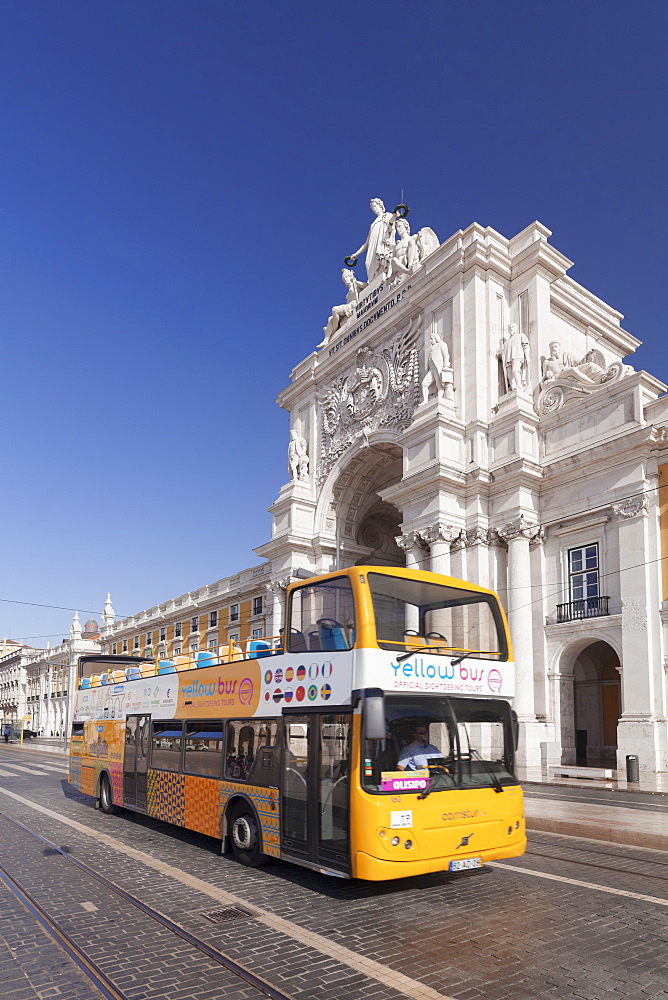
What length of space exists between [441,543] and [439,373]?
23.8 ft

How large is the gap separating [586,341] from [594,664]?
48.7 ft

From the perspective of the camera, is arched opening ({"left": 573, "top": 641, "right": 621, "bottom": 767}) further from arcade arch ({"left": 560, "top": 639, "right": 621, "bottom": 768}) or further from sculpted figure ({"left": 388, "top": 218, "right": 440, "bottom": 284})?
sculpted figure ({"left": 388, "top": 218, "right": 440, "bottom": 284})

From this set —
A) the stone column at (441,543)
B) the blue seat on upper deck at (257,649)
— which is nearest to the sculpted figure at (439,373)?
the stone column at (441,543)

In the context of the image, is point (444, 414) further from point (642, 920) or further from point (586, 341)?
point (642, 920)

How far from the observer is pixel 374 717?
7711 mm

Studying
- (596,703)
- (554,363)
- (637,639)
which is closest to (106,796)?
(637,639)

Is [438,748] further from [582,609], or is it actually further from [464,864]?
[582,609]

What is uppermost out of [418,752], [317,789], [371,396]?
[371,396]

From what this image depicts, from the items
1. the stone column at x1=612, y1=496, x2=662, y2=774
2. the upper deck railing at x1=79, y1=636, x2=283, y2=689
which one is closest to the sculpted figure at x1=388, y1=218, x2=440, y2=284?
the stone column at x1=612, y1=496, x2=662, y2=774

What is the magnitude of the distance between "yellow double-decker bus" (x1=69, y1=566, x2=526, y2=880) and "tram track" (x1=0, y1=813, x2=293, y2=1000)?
1866 mm

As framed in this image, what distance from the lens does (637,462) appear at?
24.7 metres

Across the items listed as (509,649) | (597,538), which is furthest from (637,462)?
(509,649)

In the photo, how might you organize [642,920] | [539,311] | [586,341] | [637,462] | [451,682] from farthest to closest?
[586,341], [539,311], [637,462], [451,682], [642,920]

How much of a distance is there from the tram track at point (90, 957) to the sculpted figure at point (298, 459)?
30481 mm
